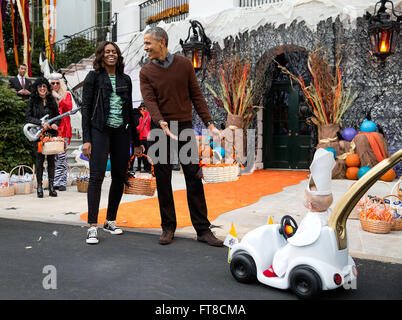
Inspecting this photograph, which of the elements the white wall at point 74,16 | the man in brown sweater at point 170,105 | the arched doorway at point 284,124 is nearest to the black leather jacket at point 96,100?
the man in brown sweater at point 170,105

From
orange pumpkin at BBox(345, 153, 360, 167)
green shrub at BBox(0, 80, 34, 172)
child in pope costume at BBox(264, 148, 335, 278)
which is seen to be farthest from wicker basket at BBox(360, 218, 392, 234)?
green shrub at BBox(0, 80, 34, 172)

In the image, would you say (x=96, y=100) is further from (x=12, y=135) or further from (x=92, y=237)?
(x=12, y=135)

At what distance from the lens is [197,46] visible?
9.23 meters

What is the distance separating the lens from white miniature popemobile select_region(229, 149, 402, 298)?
203 cm

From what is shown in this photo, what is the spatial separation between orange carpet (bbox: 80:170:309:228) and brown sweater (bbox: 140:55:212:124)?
1.17 m

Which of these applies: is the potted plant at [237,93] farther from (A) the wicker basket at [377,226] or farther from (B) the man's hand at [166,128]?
(B) the man's hand at [166,128]

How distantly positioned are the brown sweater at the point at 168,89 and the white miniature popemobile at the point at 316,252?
1320mm

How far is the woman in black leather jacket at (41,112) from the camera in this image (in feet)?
18.4

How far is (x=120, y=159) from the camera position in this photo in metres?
3.45

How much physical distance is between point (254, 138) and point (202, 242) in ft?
20.7

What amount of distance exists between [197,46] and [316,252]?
782 cm

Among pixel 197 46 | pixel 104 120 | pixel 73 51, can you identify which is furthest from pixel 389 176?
pixel 73 51

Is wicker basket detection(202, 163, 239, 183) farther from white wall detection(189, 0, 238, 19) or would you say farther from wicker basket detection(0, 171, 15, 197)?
white wall detection(189, 0, 238, 19)
